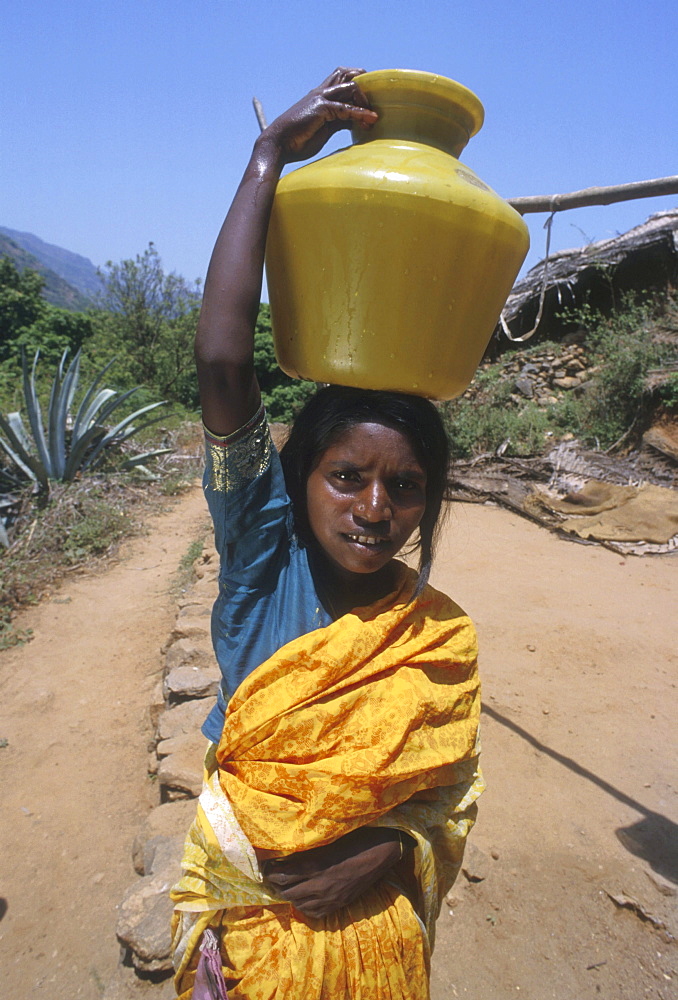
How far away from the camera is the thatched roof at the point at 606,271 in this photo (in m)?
10.1

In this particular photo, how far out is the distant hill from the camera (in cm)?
8294

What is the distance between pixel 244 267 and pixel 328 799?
0.86 m

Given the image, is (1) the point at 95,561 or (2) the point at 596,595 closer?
(2) the point at 596,595

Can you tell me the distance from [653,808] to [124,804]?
2.38 meters

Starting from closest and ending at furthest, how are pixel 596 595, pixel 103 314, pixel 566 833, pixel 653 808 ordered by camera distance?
pixel 566 833, pixel 653 808, pixel 596 595, pixel 103 314

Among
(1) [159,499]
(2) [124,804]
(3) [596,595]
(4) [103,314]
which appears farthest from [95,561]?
(4) [103,314]

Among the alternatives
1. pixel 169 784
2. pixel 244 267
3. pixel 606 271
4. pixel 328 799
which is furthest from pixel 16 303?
pixel 328 799

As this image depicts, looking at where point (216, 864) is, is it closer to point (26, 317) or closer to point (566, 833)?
point (566, 833)

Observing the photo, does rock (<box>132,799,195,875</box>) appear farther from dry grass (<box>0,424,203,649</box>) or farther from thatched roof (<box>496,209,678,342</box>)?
thatched roof (<box>496,209,678,342</box>)

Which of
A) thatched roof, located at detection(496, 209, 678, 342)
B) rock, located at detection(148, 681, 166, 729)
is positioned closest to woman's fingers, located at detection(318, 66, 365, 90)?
rock, located at detection(148, 681, 166, 729)

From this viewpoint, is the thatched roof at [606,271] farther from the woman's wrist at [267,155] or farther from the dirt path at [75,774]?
the woman's wrist at [267,155]

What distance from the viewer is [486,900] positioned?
90.3 inches

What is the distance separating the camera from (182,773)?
2.66 metres

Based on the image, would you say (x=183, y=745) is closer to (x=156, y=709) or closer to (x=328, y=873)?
(x=156, y=709)
